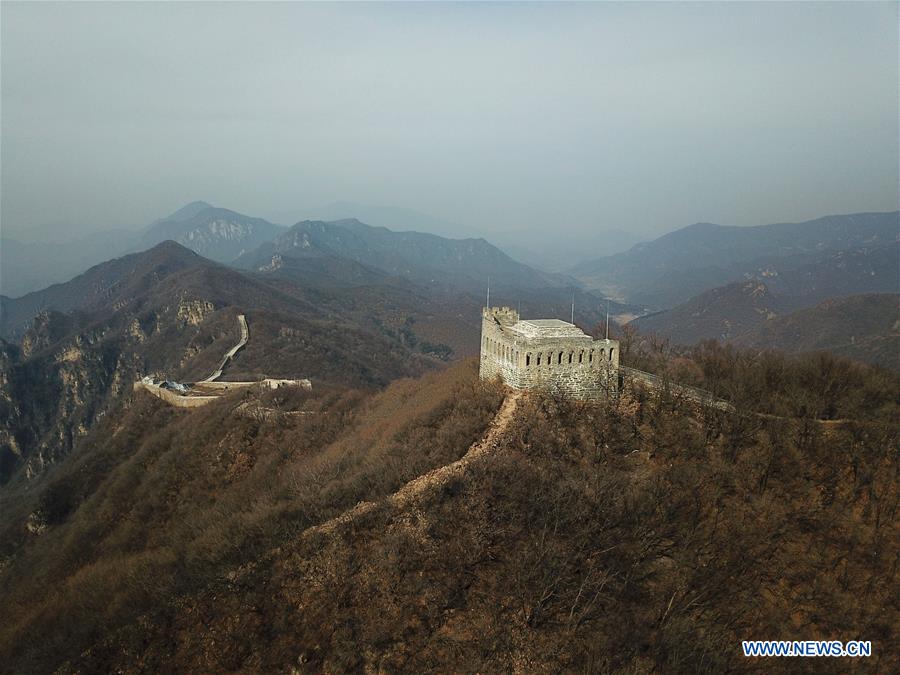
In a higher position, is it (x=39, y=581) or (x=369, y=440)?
(x=369, y=440)

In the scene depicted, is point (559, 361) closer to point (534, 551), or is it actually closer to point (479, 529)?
point (479, 529)

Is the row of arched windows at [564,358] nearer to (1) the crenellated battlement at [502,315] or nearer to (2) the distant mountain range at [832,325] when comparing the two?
(1) the crenellated battlement at [502,315]

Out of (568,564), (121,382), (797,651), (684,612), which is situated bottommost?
(121,382)

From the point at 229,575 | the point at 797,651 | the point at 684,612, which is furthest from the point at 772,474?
the point at 229,575

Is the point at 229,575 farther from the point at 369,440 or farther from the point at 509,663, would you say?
the point at 369,440

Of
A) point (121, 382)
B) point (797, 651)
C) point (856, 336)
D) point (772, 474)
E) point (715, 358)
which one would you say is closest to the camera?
point (797, 651)

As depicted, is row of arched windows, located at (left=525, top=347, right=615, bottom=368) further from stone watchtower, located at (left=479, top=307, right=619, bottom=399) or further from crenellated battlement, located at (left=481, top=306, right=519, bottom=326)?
crenellated battlement, located at (left=481, top=306, right=519, bottom=326)

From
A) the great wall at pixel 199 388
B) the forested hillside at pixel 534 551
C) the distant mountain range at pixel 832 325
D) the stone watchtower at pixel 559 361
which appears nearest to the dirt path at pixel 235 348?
the great wall at pixel 199 388
